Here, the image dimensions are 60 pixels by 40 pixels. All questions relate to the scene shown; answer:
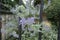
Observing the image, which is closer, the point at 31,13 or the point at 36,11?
the point at 31,13

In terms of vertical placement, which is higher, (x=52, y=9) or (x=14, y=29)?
(x=52, y=9)

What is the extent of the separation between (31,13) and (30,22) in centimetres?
26

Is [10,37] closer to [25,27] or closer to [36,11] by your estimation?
[36,11]

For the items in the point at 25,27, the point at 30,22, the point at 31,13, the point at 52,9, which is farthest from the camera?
the point at 52,9

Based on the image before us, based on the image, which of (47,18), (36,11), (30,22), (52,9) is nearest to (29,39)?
(36,11)

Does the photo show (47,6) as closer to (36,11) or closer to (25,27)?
(36,11)

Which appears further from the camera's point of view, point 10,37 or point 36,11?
point 10,37

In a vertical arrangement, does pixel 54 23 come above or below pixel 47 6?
below

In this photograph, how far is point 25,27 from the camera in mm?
1491

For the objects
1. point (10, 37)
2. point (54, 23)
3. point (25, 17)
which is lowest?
point (10, 37)

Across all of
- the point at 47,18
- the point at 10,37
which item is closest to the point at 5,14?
the point at 10,37

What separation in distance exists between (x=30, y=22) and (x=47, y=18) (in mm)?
1151

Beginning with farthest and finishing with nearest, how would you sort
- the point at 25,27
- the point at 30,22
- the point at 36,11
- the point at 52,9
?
the point at 52,9 → the point at 36,11 → the point at 25,27 → the point at 30,22

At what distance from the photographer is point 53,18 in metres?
2.49
